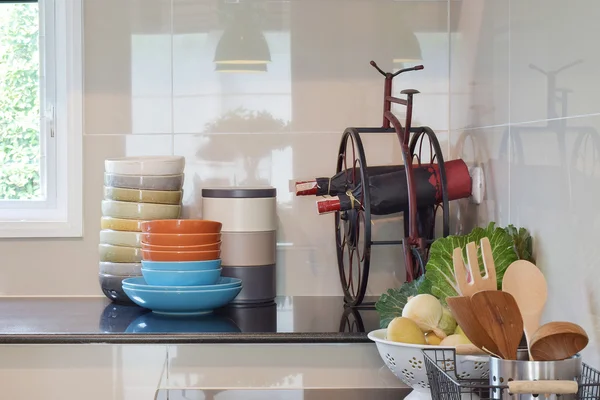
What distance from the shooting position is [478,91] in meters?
1.92

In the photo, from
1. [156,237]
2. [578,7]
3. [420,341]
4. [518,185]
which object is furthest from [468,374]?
[156,237]

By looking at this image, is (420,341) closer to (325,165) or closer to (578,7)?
(578,7)

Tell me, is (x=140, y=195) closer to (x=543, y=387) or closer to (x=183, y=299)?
(x=183, y=299)

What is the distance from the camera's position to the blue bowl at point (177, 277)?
181 cm

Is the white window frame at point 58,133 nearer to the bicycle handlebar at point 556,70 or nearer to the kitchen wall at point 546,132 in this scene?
the kitchen wall at point 546,132

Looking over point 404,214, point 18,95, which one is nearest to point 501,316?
point 404,214

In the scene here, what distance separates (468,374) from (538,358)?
31 centimetres

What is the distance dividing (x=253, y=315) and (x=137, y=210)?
1.20ft

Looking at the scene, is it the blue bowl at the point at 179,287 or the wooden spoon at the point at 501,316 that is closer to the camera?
the wooden spoon at the point at 501,316

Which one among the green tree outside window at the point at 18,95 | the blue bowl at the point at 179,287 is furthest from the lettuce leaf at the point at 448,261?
the green tree outside window at the point at 18,95

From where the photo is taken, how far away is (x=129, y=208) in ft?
6.45

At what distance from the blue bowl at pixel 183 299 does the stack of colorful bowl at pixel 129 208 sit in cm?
14

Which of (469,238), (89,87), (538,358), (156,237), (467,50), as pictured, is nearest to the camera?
(538,358)

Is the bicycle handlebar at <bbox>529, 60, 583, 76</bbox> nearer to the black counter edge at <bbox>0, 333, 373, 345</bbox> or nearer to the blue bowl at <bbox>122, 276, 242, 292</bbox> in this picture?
the black counter edge at <bbox>0, 333, 373, 345</bbox>
